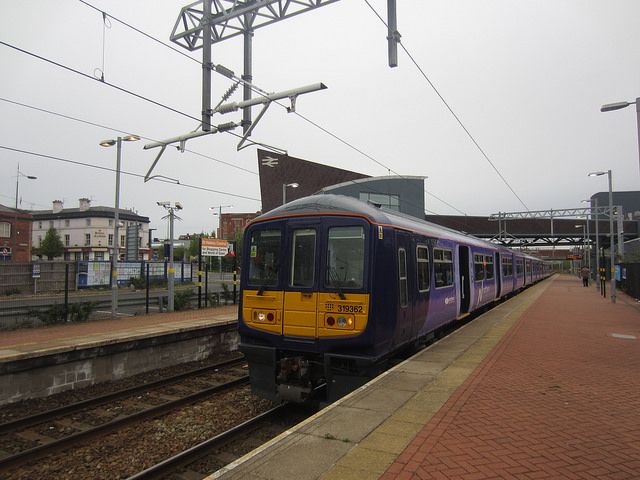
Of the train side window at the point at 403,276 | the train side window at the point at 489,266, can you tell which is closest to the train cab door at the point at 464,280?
the train side window at the point at 489,266

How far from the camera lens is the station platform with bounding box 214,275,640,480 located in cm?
369

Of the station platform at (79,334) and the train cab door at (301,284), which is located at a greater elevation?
the train cab door at (301,284)

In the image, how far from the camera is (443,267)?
986cm

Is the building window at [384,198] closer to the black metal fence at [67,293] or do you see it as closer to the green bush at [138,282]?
the black metal fence at [67,293]

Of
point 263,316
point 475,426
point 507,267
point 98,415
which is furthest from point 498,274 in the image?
point 98,415

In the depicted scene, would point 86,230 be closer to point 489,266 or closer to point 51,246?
point 51,246

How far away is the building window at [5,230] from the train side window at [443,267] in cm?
4898

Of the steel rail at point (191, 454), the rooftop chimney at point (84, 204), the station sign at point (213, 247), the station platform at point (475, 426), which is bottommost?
the steel rail at point (191, 454)

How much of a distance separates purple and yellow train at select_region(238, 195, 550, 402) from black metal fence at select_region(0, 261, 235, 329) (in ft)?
30.3

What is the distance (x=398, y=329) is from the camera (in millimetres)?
6891

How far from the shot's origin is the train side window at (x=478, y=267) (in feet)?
44.3

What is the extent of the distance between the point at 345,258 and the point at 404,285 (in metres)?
1.32

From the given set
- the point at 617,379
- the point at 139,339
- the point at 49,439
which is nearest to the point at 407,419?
the point at 617,379

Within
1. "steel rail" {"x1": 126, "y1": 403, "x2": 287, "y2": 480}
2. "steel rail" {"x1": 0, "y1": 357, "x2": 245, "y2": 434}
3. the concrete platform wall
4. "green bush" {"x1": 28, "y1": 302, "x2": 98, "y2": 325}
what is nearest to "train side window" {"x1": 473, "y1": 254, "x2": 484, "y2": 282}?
the concrete platform wall
